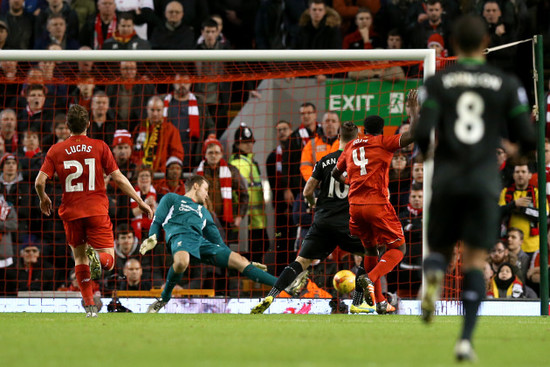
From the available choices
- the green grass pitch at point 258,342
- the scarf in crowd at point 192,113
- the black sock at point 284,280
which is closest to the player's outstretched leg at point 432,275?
the green grass pitch at point 258,342

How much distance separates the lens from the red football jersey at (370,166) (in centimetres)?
1033

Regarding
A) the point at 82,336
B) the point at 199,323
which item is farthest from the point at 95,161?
the point at 82,336

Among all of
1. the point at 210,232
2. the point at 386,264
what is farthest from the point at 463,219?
the point at 210,232

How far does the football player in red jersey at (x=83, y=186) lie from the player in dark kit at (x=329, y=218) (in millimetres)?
2406

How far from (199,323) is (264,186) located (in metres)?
5.19

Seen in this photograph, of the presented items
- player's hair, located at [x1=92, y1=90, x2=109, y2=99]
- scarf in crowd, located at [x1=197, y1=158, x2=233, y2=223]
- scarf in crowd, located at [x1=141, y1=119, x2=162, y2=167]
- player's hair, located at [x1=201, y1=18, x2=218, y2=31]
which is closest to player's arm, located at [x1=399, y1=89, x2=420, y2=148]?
scarf in crowd, located at [x1=197, y1=158, x2=233, y2=223]

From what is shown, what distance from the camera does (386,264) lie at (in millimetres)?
10367

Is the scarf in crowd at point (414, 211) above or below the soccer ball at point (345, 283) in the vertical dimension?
above

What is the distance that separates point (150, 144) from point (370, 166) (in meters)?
4.52

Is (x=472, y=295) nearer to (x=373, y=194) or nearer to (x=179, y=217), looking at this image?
(x=373, y=194)

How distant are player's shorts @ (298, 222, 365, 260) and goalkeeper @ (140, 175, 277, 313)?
546 mm

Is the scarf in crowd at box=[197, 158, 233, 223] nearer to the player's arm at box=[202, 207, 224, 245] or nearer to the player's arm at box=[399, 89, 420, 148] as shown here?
the player's arm at box=[202, 207, 224, 245]

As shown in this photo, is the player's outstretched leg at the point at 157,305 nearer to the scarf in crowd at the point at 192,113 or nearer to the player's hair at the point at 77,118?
the player's hair at the point at 77,118

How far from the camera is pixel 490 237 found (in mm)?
5570
